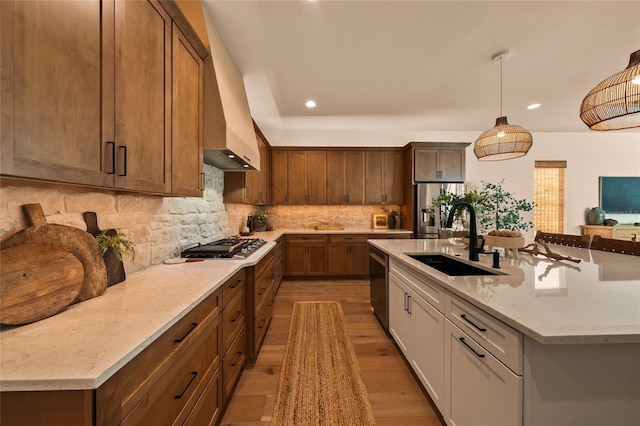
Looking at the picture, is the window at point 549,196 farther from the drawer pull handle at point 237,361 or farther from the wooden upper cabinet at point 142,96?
the wooden upper cabinet at point 142,96

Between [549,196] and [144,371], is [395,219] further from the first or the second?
[144,371]

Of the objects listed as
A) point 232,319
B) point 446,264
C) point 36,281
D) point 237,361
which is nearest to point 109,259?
point 36,281

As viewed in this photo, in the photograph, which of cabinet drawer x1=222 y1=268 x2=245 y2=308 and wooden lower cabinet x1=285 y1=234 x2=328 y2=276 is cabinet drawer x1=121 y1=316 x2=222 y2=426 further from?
wooden lower cabinet x1=285 y1=234 x2=328 y2=276

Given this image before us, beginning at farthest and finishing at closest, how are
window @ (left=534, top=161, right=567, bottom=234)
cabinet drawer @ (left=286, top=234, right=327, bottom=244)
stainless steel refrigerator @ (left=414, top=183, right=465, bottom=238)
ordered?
window @ (left=534, top=161, right=567, bottom=234) < cabinet drawer @ (left=286, top=234, right=327, bottom=244) < stainless steel refrigerator @ (left=414, top=183, right=465, bottom=238)

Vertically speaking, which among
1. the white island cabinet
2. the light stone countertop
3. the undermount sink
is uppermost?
the light stone countertop

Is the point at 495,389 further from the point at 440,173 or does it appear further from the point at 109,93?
the point at 440,173

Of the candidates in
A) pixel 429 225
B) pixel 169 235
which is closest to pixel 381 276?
pixel 169 235

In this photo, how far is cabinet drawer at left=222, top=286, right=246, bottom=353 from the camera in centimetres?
159

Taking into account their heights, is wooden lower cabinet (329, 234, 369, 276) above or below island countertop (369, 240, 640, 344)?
below

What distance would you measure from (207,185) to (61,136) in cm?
198

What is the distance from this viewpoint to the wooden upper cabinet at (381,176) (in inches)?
205

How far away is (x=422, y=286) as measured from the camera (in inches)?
69.3

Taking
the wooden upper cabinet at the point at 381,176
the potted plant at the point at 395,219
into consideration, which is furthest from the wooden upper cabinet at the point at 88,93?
the potted plant at the point at 395,219

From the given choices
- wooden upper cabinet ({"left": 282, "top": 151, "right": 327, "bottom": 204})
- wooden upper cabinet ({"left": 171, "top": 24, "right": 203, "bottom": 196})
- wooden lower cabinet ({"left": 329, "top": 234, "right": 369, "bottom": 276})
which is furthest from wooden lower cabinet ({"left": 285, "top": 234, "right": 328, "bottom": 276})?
wooden upper cabinet ({"left": 171, "top": 24, "right": 203, "bottom": 196})
